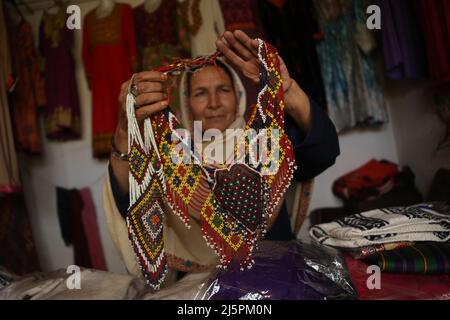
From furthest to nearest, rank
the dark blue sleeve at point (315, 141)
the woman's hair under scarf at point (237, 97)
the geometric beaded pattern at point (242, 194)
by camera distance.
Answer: the woman's hair under scarf at point (237, 97), the dark blue sleeve at point (315, 141), the geometric beaded pattern at point (242, 194)

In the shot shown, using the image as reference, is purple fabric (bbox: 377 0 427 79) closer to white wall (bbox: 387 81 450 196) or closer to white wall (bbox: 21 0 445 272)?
white wall (bbox: 387 81 450 196)

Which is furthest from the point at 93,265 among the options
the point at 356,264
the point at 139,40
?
the point at 356,264

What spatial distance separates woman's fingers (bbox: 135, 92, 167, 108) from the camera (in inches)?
24.5

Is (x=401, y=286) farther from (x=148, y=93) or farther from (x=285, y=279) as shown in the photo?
(x=148, y=93)

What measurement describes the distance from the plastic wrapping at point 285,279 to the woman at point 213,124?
166mm

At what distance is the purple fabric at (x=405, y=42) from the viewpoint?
1229 millimetres

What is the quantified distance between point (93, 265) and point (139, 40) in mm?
1145

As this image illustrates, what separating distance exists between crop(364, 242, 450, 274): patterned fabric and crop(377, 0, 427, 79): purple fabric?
91cm

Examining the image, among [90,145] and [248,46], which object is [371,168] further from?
[90,145]

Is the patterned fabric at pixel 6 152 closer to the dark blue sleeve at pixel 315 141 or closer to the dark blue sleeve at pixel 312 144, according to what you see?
the dark blue sleeve at pixel 312 144

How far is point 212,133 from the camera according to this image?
816 mm

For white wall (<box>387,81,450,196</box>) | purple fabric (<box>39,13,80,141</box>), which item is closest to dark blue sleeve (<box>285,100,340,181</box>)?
white wall (<box>387,81,450,196</box>)

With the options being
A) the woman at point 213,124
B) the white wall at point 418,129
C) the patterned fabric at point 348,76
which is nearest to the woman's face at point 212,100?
the woman at point 213,124

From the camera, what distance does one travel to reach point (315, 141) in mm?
720
